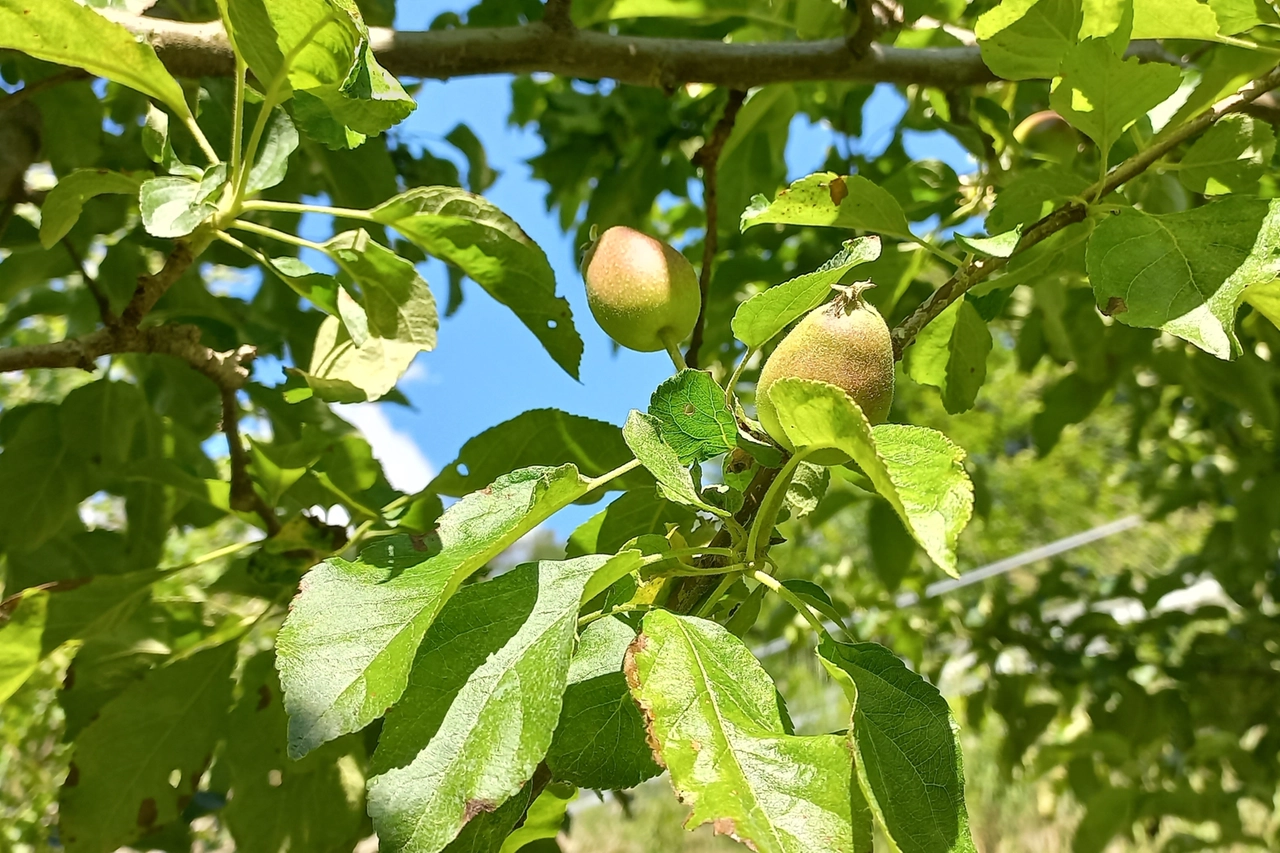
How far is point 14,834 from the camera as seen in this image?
2025mm

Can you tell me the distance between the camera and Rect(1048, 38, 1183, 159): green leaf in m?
0.64

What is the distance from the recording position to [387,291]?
2.74 ft

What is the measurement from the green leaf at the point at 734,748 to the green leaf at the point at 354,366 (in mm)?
438

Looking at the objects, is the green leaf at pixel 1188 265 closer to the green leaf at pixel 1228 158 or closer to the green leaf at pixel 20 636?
the green leaf at pixel 1228 158

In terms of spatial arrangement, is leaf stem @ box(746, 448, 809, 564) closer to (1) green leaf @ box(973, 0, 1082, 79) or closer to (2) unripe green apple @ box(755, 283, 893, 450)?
(2) unripe green apple @ box(755, 283, 893, 450)

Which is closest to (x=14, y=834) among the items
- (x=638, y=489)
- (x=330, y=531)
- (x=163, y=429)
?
(x=163, y=429)

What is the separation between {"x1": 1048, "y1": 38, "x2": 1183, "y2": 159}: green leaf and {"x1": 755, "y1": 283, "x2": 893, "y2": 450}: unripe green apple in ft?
0.80

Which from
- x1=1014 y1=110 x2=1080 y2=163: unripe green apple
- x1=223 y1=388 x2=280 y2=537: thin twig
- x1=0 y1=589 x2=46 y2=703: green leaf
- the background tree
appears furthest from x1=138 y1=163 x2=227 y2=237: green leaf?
x1=1014 y1=110 x2=1080 y2=163: unripe green apple

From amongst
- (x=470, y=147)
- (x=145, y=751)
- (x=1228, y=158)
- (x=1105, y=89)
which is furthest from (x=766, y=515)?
(x=470, y=147)

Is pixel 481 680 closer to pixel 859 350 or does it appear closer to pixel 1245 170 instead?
pixel 859 350

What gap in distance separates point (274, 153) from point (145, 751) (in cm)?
59

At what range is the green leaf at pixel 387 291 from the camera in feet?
2.68

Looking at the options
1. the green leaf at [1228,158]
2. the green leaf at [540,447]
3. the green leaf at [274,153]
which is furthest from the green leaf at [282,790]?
the green leaf at [1228,158]

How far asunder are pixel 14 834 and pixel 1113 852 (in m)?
4.36
